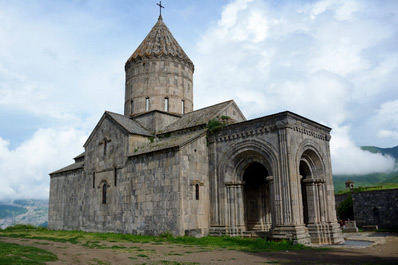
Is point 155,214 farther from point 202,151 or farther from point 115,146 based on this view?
point 115,146

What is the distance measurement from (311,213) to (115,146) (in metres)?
12.8

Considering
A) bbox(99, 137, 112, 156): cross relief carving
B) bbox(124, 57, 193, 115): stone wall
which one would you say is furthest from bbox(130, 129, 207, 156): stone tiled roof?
bbox(124, 57, 193, 115): stone wall

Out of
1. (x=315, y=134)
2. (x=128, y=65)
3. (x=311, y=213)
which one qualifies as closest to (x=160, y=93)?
(x=128, y=65)

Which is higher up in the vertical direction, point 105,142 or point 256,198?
point 105,142

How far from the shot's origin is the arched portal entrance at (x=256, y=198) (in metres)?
21.9

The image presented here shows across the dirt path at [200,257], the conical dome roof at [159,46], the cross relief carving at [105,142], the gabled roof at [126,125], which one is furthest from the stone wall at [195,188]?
the conical dome roof at [159,46]

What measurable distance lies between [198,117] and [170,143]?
11.0 ft

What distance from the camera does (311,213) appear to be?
62.8 ft

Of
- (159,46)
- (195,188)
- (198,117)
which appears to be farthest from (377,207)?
(159,46)

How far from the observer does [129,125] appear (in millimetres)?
23141

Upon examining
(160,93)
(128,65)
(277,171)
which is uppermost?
(128,65)

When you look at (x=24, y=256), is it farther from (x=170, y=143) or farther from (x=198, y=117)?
(x=198, y=117)

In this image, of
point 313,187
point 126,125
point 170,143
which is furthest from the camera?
point 126,125

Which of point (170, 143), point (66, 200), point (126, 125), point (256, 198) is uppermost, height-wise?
point (126, 125)
